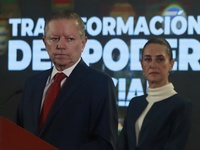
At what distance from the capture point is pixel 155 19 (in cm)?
406

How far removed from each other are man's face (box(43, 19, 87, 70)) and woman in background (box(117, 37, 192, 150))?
70 centimetres

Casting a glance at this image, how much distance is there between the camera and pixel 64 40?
67.2 inches

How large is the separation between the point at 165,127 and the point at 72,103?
2.37 ft

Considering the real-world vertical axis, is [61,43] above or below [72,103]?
above

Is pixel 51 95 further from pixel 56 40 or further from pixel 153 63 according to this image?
pixel 153 63

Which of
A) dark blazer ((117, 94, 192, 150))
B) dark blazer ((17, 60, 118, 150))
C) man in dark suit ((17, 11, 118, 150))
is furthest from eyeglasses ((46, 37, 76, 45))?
dark blazer ((117, 94, 192, 150))

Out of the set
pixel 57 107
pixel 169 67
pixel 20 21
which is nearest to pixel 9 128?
pixel 57 107

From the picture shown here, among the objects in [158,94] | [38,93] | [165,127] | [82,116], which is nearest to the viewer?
[82,116]

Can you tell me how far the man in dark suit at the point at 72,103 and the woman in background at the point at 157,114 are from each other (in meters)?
0.59

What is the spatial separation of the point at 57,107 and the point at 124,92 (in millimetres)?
2402

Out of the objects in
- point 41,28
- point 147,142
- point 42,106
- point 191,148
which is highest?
point 41,28

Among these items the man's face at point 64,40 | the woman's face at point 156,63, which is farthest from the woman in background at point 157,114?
the man's face at point 64,40

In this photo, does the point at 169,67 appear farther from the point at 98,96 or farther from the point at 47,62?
the point at 47,62

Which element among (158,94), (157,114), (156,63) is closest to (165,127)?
(157,114)
